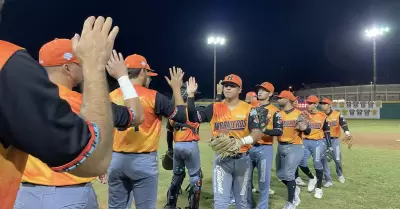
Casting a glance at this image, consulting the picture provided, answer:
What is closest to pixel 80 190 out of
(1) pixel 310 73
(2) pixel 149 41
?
(2) pixel 149 41

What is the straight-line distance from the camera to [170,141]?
8.34m

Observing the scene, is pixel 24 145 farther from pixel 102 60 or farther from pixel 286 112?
pixel 286 112

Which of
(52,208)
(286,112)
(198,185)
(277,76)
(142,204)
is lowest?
(198,185)

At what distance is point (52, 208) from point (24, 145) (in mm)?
1535

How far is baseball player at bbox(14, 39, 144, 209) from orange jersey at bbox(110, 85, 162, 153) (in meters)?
1.42

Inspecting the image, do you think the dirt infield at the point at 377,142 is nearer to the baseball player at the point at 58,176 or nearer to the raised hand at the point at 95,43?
the baseball player at the point at 58,176

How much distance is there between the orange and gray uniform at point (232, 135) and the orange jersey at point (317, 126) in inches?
152

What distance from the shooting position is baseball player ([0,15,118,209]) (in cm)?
105

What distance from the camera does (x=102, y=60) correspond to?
1403 millimetres

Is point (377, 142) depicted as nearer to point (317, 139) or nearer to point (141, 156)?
point (317, 139)

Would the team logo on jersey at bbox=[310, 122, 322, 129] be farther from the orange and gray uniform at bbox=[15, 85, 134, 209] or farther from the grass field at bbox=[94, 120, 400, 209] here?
the orange and gray uniform at bbox=[15, 85, 134, 209]

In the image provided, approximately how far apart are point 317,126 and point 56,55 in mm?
7528

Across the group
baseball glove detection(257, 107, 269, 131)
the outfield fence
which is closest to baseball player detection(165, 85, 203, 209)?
baseball glove detection(257, 107, 269, 131)

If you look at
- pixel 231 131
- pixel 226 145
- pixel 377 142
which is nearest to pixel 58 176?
pixel 226 145
